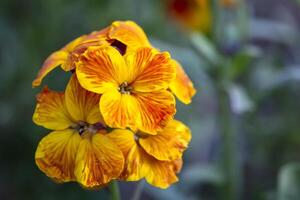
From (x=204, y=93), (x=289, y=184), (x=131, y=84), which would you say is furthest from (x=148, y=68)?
(x=204, y=93)

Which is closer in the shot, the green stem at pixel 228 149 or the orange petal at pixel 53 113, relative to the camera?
the orange petal at pixel 53 113

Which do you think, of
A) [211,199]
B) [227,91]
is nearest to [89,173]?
[227,91]

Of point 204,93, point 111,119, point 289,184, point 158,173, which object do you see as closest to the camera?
point 111,119

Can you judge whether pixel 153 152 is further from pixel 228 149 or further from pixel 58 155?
pixel 228 149

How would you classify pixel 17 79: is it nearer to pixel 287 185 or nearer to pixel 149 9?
pixel 149 9

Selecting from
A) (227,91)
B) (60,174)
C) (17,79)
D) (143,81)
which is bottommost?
(60,174)

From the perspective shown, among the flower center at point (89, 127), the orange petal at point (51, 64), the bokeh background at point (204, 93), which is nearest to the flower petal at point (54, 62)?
the orange petal at point (51, 64)

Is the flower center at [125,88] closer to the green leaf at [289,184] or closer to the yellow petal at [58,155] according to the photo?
the yellow petal at [58,155]
